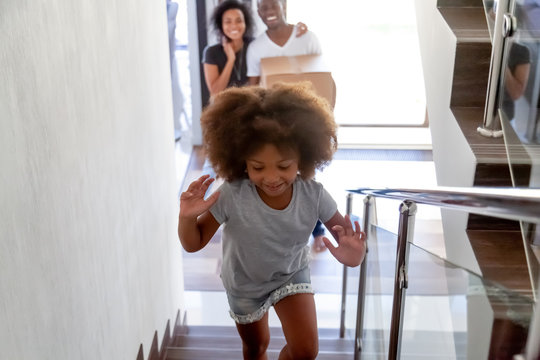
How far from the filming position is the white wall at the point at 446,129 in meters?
2.58

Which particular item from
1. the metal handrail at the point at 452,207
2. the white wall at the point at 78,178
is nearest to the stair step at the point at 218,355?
the white wall at the point at 78,178

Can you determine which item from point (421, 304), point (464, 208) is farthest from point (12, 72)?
point (421, 304)

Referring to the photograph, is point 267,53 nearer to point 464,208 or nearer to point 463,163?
point 463,163

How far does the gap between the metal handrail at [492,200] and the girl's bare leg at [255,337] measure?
1061mm

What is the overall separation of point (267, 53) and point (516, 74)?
9.58 ft

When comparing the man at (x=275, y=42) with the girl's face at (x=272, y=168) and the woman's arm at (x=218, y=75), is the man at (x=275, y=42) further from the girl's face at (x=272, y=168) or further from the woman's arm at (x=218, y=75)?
the girl's face at (x=272, y=168)

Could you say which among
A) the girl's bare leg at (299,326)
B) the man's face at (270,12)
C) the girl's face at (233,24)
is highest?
the man's face at (270,12)

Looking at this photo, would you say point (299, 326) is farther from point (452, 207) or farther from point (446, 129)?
point (446, 129)

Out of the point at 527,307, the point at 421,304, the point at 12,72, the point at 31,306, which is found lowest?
the point at 421,304

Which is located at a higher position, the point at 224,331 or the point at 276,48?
the point at 276,48

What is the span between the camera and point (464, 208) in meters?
1.27

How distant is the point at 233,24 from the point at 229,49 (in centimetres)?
27

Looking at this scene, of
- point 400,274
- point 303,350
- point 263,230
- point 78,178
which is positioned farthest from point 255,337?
point 78,178

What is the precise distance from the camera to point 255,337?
2.43 meters
